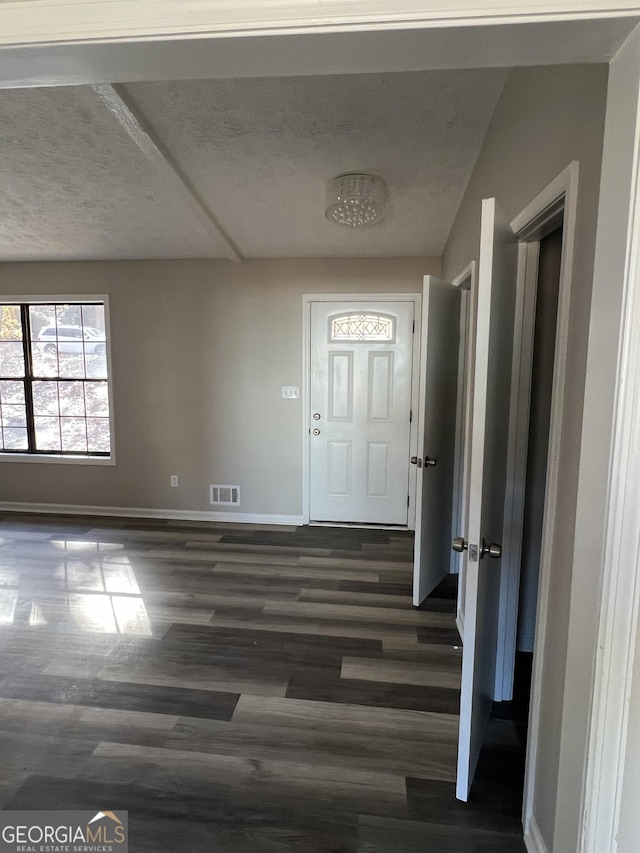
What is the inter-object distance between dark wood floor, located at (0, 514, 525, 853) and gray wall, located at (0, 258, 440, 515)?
1049 mm

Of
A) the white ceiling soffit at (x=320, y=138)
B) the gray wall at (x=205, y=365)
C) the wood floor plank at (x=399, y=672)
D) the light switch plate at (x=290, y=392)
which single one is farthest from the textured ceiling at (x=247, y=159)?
the wood floor plank at (x=399, y=672)

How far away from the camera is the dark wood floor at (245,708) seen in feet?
4.80

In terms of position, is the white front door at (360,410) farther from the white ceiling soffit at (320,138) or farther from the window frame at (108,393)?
the window frame at (108,393)

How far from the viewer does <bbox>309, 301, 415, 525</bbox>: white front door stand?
152 inches

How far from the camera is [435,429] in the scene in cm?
275

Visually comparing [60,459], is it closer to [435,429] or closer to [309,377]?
[309,377]

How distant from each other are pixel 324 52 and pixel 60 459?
445cm

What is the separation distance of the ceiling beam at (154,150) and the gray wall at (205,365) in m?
0.74

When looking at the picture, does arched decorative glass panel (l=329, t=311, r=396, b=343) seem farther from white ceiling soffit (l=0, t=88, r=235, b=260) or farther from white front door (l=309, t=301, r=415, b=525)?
white ceiling soffit (l=0, t=88, r=235, b=260)

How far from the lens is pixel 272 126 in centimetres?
221

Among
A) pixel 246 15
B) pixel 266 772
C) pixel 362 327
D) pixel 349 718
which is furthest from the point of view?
pixel 362 327

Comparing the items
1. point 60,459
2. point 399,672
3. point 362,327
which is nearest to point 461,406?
point 362,327

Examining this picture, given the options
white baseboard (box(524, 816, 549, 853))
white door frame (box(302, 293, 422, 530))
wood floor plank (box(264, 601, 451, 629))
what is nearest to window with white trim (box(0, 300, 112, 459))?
white door frame (box(302, 293, 422, 530))

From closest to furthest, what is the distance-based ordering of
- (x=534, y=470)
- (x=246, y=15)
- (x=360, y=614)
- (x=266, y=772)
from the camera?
(x=246, y=15) < (x=266, y=772) < (x=534, y=470) < (x=360, y=614)
